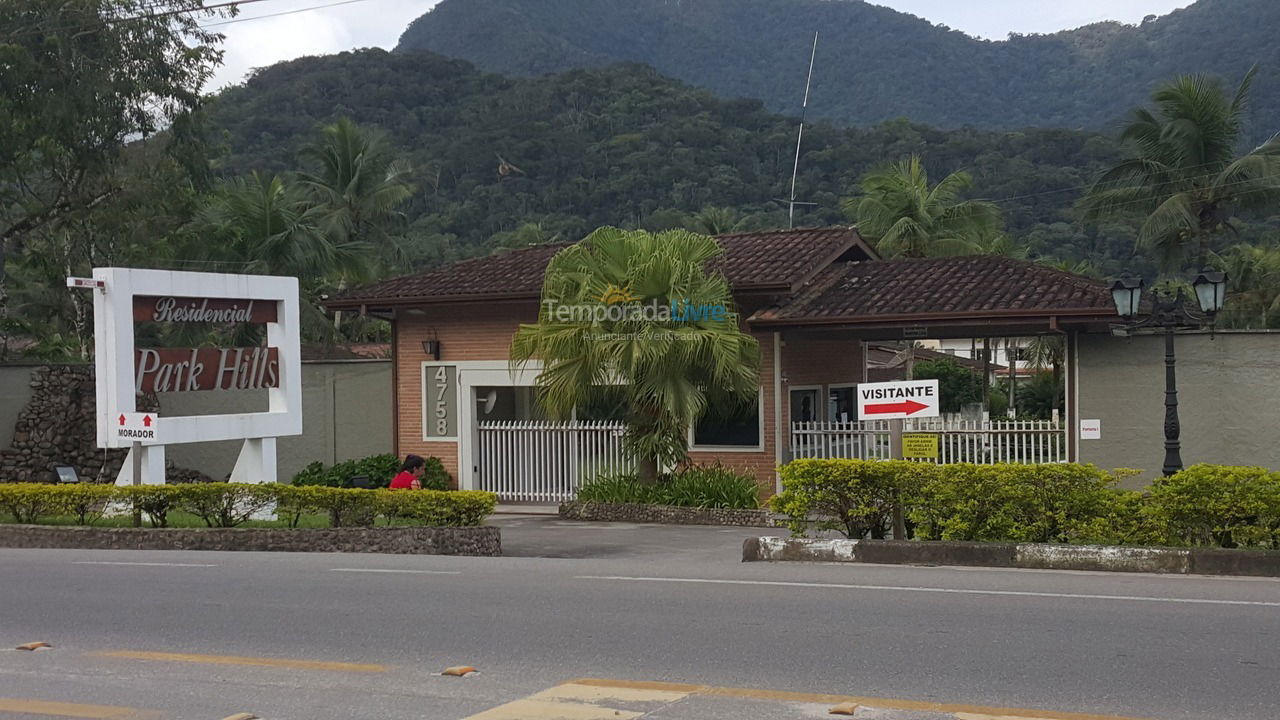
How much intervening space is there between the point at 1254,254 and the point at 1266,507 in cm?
3916

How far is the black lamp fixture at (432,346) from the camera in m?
24.1

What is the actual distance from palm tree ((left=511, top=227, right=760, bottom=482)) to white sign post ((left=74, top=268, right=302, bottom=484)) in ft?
12.3

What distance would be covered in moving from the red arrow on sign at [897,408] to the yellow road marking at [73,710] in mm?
8539

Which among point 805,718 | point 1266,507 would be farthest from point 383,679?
point 1266,507

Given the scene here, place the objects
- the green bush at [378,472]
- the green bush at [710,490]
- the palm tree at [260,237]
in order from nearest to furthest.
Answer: the green bush at [710,490]
the green bush at [378,472]
the palm tree at [260,237]

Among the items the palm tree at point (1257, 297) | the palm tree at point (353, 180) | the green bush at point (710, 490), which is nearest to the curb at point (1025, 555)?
the green bush at point (710, 490)

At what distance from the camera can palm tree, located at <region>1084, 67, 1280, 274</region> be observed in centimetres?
3400

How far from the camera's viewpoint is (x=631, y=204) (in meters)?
67.3

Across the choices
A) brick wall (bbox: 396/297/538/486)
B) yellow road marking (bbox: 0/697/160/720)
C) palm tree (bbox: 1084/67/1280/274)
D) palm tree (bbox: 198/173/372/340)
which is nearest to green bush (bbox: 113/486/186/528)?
brick wall (bbox: 396/297/538/486)

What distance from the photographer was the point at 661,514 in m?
19.8

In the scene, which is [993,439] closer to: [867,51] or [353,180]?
[353,180]

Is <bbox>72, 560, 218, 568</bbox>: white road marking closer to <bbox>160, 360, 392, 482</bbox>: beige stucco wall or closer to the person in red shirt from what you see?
the person in red shirt

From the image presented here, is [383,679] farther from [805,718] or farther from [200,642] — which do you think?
[805,718]

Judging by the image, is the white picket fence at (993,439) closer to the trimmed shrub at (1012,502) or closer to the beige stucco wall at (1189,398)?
the beige stucco wall at (1189,398)
